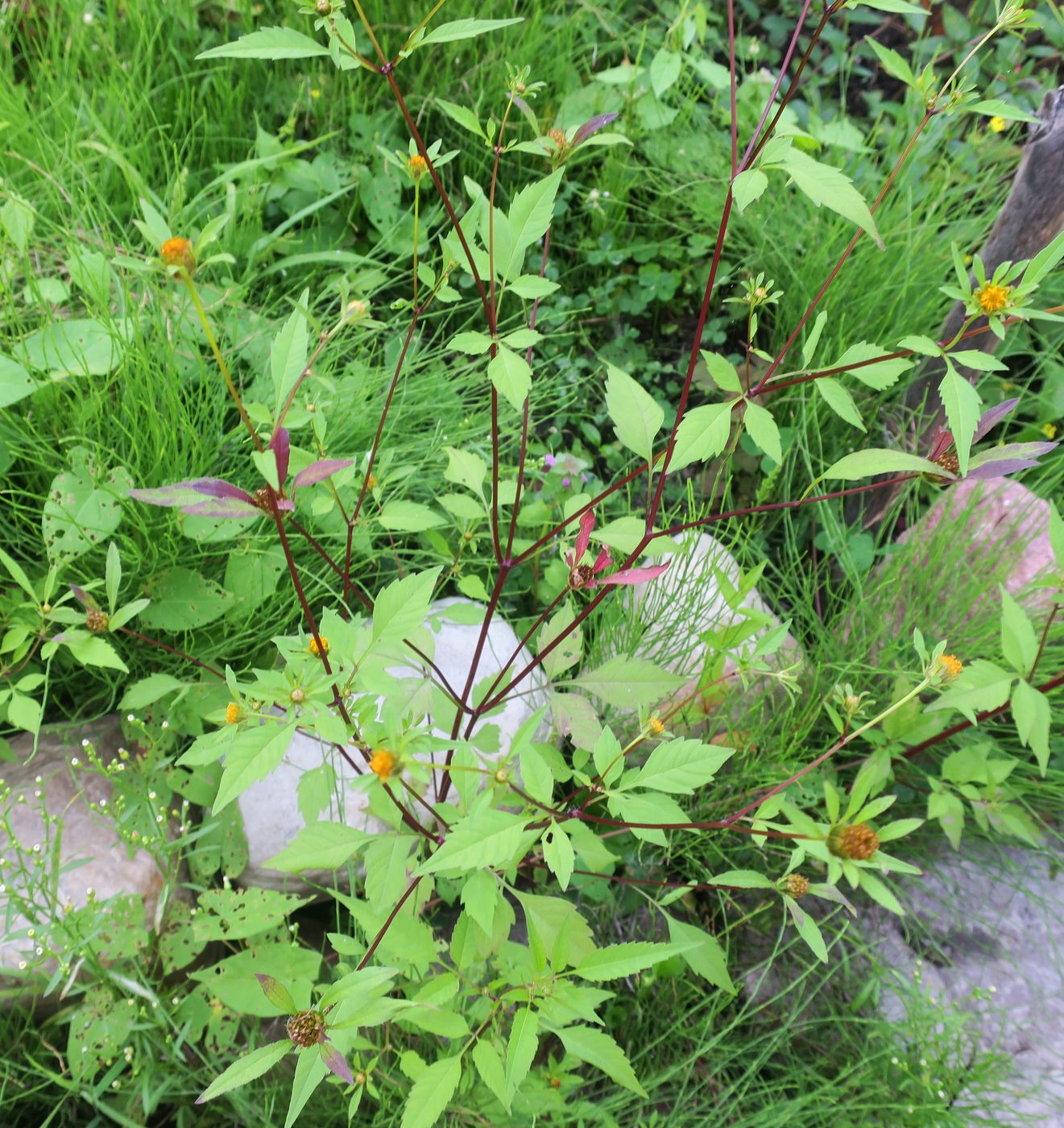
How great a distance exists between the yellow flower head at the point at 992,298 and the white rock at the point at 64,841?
142 cm

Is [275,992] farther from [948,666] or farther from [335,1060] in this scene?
[948,666]

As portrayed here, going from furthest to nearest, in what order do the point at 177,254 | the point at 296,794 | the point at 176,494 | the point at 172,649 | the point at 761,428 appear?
the point at 296,794 < the point at 172,649 < the point at 761,428 < the point at 176,494 < the point at 177,254

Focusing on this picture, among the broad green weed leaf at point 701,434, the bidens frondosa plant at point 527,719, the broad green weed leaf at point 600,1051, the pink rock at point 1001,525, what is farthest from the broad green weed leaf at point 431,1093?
the pink rock at point 1001,525

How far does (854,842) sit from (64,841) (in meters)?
1.30

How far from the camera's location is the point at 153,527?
162 cm

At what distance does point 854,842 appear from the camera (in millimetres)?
1097

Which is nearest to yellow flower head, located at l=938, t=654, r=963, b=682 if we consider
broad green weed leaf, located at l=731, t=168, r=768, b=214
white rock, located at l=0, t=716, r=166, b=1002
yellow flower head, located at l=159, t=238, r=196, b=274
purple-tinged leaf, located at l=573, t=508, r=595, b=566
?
purple-tinged leaf, located at l=573, t=508, r=595, b=566

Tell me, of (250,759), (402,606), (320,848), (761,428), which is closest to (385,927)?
(320,848)

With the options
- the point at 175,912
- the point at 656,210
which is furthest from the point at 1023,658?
the point at 656,210

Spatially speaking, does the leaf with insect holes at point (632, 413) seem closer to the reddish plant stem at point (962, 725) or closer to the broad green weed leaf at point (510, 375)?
the broad green weed leaf at point (510, 375)

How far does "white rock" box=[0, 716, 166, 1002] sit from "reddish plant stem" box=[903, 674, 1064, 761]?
4.40 feet

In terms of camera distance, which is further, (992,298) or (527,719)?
(527,719)

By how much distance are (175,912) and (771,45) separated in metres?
2.97

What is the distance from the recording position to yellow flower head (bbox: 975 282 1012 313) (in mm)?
969
